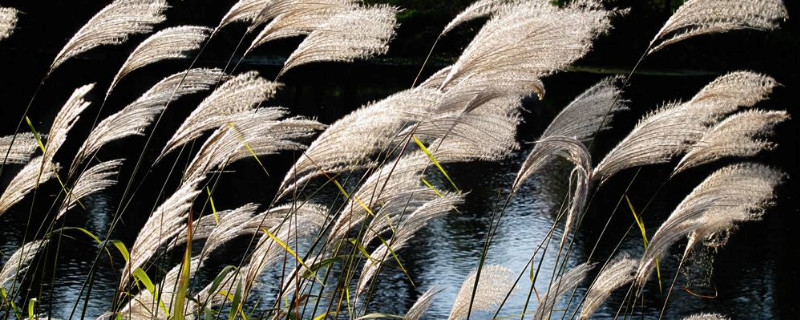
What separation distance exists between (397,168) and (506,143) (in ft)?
0.85

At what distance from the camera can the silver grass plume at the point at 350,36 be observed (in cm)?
215

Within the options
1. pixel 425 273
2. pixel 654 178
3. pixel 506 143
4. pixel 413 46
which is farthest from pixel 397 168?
pixel 413 46

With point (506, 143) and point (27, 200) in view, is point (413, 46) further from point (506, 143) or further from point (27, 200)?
point (506, 143)

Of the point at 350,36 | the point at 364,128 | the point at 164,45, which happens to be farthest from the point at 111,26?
the point at 364,128

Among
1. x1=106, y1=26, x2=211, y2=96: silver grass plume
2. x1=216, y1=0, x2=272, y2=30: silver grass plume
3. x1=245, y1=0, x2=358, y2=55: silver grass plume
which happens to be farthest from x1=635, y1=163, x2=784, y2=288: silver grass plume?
x1=106, y1=26, x2=211, y2=96: silver grass plume

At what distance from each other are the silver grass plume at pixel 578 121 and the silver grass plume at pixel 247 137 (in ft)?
1.51

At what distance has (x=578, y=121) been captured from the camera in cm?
221

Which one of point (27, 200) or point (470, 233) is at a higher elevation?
point (470, 233)

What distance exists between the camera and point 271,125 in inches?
83.0

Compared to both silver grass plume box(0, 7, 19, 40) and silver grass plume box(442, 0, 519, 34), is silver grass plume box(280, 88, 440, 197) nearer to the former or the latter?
silver grass plume box(442, 0, 519, 34)

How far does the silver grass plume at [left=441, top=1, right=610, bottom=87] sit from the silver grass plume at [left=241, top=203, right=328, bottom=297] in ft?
1.59

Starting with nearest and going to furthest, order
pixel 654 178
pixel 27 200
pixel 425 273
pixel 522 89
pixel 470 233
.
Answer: pixel 522 89 < pixel 425 273 < pixel 470 233 < pixel 27 200 < pixel 654 178

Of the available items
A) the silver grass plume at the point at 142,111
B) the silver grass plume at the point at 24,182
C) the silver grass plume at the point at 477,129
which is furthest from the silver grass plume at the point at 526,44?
the silver grass plume at the point at 24,182

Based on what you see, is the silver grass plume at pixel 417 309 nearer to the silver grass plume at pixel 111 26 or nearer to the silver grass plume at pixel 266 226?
the silver grass plume at pixel 266 226
